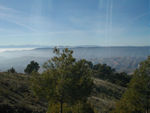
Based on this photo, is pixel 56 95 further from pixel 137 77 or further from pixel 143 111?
pixel 143 111

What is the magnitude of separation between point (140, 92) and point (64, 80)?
7255mm

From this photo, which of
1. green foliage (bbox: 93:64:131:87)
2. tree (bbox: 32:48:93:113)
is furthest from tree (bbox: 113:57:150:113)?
green foliage (bbox: 93:64:131:87)

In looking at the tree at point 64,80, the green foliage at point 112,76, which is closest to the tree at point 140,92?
the tree at point 64,80

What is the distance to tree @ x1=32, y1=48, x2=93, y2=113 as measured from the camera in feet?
25.0

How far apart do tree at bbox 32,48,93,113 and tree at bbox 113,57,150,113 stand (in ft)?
16.8

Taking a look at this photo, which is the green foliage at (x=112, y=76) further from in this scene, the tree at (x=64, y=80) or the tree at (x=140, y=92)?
the tree at (x=64, y=80)

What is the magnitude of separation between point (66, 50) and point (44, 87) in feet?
9.10

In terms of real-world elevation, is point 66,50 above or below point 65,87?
above

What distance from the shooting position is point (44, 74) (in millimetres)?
8000

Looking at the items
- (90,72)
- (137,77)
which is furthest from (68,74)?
(137,77)

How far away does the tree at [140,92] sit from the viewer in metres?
10.5

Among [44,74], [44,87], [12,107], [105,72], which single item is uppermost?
[44,74]

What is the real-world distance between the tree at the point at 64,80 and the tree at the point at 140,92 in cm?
512

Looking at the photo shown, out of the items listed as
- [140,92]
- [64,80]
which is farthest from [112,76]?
[64,80]
